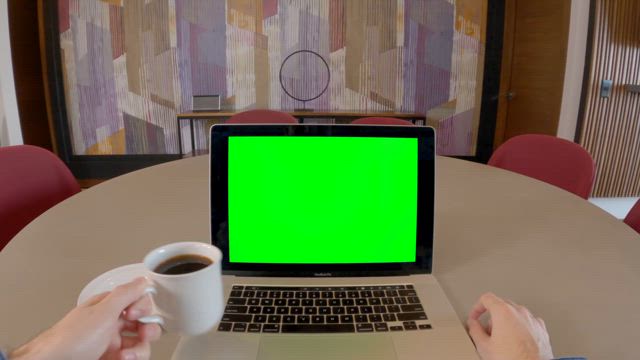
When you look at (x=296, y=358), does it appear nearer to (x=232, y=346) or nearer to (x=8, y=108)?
(x=232, y=346)

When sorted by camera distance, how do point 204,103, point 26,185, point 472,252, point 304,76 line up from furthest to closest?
point 304,76, point 204,103, point 26,185, point 472,252

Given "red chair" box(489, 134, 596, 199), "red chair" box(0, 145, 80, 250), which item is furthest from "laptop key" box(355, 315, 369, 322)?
"red chair" box(489, 134, 596, 199)

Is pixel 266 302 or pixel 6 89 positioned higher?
pixel 6 89

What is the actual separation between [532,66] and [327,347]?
160 inches

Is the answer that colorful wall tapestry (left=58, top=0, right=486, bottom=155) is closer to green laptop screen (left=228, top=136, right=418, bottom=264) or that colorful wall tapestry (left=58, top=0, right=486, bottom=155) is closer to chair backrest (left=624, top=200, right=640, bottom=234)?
chair backrest (left=624, top=200, right=640, bottom=234)

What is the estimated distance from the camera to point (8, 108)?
3.74 meters

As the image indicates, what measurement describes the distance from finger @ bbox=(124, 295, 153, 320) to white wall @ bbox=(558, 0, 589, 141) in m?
3.81

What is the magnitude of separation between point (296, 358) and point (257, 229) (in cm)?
30

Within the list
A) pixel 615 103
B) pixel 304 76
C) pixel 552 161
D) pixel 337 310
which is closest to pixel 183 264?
pixel 337 310

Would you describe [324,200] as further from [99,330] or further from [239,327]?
[99,330]

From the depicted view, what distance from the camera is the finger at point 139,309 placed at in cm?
57

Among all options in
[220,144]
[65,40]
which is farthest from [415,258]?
[65,40]

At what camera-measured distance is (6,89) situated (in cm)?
374

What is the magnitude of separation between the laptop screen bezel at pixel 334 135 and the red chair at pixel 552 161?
4.23 feet
